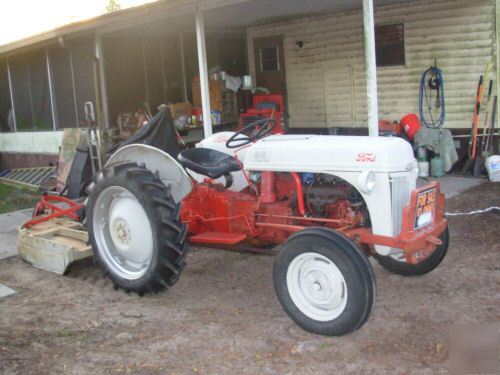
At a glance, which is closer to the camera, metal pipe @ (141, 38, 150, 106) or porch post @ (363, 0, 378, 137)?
porch post @ (363, 0, 378, 137)

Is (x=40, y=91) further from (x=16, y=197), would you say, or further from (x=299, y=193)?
(x=299, y=193)

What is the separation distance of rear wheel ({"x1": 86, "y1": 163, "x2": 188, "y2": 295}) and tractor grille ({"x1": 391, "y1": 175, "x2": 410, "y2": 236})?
1517mm

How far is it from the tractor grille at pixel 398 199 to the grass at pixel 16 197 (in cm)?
662

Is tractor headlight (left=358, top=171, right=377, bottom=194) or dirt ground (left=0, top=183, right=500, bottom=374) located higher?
tractor headlight (left=358, top=171, right=377, bottom=194)

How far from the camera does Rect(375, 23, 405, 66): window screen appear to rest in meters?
9.71

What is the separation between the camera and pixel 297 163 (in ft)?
13.3

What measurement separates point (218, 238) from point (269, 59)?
311 inches

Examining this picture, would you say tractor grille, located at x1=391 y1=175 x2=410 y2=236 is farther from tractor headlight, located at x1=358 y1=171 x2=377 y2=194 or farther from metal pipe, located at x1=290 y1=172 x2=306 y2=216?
metal pipe, located at x1=290 y1=172 x2=306 y2=216

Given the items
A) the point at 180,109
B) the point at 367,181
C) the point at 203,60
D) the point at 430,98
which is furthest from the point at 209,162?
the point at 180,109

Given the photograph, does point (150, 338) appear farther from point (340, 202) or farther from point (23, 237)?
point (23, 237)

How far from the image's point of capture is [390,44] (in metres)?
9.84

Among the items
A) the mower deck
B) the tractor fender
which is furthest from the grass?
the tractor fender

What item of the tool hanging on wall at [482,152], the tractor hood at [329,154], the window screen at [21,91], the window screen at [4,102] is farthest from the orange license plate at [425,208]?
the window screen at [4,102]

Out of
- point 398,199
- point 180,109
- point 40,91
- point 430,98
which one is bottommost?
point 398,199
